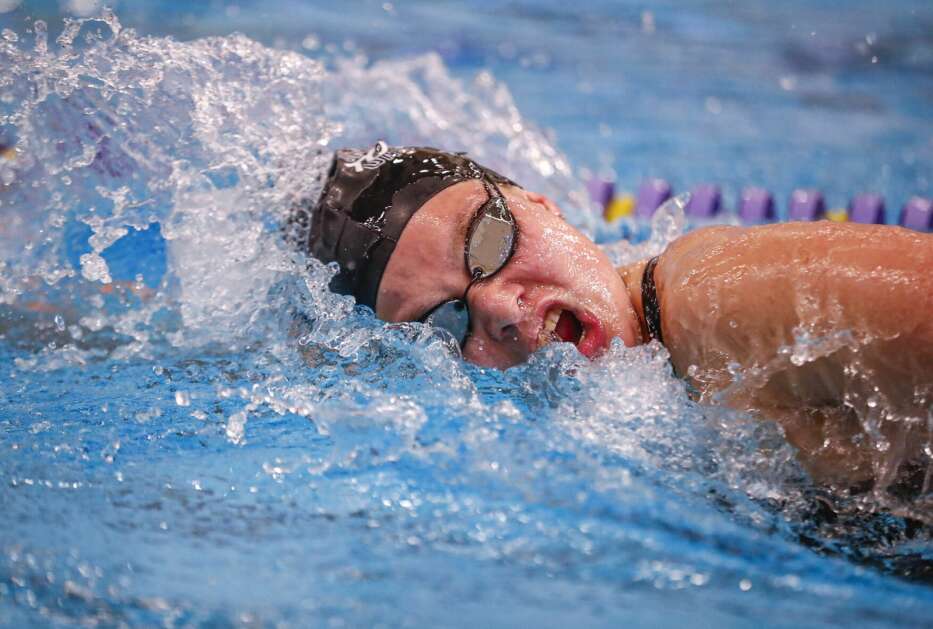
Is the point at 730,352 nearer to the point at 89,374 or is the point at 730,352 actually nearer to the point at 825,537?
the point at 825,537

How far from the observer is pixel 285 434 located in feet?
5.54

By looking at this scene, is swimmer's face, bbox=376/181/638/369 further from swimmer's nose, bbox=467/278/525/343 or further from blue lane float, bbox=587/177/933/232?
blue lane float, bbox=587/177/933/232

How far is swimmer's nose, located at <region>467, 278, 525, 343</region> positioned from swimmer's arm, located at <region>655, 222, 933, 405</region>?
282 mm

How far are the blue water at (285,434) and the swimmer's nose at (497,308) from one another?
0.29ft

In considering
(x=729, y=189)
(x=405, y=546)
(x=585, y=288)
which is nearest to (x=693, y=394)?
(x=585, y=288)

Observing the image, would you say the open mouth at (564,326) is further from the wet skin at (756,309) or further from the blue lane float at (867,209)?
the blue lane float at (867,209)

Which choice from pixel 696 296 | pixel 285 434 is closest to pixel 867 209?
pixel 696 296

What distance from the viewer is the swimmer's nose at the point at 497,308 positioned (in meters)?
1.74

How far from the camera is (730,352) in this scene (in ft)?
5.29

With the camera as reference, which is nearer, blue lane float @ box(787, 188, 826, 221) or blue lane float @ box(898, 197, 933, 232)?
blue lane float @ box(898, 197, 933, 232)

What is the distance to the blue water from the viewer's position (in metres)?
1.19

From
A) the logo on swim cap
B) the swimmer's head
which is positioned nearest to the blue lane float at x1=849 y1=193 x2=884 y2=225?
the swimmer's head

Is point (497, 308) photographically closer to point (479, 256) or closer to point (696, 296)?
point (479, 256)

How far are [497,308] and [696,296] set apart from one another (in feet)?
1.22
